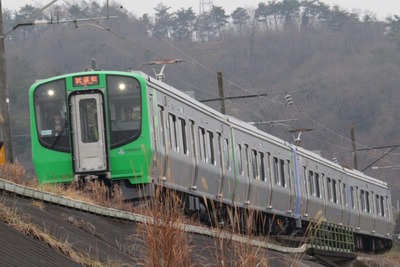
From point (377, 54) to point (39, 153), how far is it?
159076 millimetres

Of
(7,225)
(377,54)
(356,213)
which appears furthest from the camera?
(377,54)

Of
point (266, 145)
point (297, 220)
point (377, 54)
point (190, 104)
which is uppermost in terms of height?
point (190, 104)

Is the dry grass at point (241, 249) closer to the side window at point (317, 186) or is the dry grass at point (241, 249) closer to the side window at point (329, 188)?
the side window at point (317, 186)

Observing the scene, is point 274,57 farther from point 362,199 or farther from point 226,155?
point 226,155

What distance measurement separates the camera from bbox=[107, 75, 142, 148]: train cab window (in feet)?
70.2

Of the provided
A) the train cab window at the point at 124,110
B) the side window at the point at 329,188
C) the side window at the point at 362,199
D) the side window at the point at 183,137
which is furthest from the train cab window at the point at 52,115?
the side window at the point at 362,199

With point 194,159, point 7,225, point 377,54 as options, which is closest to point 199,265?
point 7,225

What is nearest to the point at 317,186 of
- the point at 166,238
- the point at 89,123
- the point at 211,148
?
the point at 211,148

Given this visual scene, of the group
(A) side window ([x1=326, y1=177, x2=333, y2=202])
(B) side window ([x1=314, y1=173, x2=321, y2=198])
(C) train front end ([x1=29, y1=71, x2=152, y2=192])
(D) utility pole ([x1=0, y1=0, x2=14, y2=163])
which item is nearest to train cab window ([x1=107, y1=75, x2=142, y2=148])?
(C) train front end ([x1=29, y1=71, x2=152, y2=192])

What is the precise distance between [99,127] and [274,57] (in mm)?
163999

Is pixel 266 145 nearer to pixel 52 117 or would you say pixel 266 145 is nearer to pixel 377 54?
pixel 52 117

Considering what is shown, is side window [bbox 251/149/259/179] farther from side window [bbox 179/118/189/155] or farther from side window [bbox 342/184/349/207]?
side window [bbox 342/184/349/207]

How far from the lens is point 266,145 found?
102 ft

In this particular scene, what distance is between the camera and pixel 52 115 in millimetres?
21953
